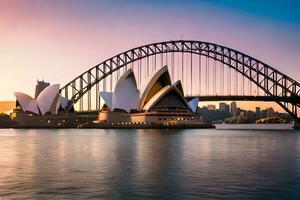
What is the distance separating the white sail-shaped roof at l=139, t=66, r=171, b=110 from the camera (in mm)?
132000

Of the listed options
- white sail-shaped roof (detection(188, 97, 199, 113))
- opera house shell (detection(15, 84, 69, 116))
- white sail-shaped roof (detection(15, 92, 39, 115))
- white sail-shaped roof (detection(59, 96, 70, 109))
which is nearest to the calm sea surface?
white sail-shaped roof (detection(188, 97, 199, 113))

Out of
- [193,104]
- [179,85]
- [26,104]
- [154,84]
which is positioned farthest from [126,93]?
[26,104]

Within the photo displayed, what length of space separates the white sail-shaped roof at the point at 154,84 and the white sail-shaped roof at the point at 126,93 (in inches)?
105

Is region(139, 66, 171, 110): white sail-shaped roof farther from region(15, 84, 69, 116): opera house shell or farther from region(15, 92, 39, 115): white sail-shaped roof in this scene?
region(15, 92, 39, 115): white sail-shaped roof

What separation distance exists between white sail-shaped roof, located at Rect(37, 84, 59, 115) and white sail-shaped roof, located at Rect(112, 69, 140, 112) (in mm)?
26348

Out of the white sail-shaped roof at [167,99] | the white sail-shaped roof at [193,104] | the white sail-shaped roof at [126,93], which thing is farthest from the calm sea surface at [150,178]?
the white sail-shaped roof at [193,104]

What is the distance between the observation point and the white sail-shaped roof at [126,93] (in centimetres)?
13900

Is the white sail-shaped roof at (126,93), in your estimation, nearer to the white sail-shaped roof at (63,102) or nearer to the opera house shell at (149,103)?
the opera house shell at (149,103)

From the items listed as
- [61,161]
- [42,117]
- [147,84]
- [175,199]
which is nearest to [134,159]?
[61,161]

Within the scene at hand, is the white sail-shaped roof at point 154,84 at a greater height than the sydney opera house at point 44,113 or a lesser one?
greater

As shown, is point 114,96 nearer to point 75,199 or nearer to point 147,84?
point 147,84

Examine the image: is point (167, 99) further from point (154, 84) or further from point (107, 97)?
point (107, 97)

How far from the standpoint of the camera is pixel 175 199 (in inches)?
866

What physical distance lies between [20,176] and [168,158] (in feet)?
49.0
